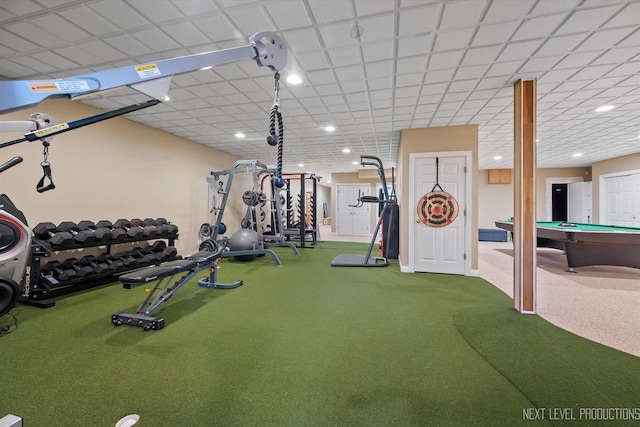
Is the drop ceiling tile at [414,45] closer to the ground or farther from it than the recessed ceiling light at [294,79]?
closer to the ground

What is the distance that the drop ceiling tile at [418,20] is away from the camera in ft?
6.58

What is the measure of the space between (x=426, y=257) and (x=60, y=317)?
508 cm

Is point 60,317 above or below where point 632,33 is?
below

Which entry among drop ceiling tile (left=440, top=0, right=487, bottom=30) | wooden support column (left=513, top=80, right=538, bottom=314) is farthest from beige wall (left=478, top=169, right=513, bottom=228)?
drop ceiling tile (left=440, top=0, right=487, bottom=30)

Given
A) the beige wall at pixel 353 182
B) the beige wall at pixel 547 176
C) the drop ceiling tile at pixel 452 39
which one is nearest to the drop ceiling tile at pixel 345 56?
the drop ceiling tile at pixel 452 39

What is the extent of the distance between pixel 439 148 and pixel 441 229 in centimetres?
146

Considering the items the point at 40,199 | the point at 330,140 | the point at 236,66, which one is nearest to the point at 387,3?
the point at 236,66

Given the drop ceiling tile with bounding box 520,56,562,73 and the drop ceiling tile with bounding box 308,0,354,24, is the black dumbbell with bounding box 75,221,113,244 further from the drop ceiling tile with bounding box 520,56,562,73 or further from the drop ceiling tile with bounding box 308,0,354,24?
the drop ceiling tile with bounding box 520,56,562,73

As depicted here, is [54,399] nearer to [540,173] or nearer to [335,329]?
[335,329]

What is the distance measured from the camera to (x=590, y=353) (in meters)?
2.08

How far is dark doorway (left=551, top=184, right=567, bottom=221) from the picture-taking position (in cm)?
960

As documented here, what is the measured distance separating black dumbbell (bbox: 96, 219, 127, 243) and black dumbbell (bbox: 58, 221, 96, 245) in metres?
0.21

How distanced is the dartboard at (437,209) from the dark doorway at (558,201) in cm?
793

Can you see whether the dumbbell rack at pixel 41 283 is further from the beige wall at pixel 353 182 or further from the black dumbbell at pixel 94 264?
the beige wall at pixel 353 182
